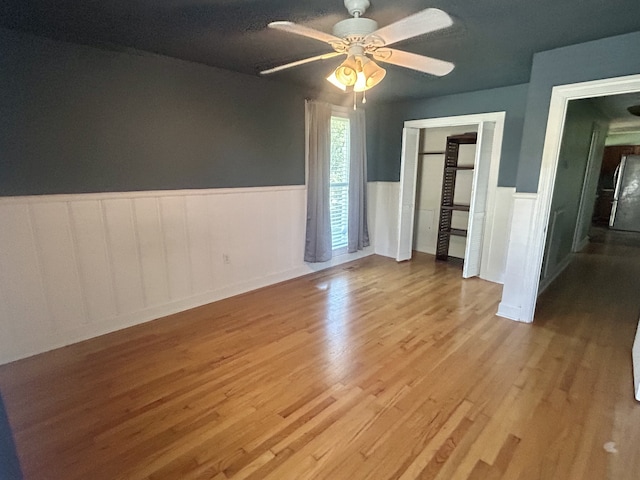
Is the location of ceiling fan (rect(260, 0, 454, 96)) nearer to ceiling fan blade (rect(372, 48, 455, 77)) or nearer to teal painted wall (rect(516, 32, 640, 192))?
ceiling fan blade (rect(372, 48, 455, 77))

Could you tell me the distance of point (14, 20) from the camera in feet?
6.75

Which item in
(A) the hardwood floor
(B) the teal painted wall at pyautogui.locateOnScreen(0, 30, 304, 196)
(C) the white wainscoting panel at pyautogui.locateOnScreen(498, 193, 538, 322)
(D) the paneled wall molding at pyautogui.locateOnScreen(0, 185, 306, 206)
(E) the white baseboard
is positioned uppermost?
(B) the teal painted wall at pyautogui.locateOnScreen(0, 30, 304, 196)

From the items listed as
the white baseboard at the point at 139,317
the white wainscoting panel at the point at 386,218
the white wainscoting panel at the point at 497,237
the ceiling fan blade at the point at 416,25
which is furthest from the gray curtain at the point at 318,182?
the ceiling fan blade at the point at 416,25

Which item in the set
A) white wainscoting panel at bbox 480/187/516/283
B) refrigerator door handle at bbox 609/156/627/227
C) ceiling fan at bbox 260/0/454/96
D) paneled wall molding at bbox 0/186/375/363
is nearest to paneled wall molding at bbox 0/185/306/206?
paneled wall molding at bbox 0/186/375/363

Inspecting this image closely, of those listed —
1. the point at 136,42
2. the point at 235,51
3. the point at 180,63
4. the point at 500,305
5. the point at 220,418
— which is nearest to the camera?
the point at 220,418

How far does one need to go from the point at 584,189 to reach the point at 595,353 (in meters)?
3.92

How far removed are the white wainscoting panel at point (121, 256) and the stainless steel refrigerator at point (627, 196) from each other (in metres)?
8.52

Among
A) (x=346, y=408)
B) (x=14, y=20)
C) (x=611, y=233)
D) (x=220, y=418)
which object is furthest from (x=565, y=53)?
(x=611, y=233)

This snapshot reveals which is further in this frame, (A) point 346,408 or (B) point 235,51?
(B) point 235,51

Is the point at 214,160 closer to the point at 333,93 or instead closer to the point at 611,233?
the point at 333,93

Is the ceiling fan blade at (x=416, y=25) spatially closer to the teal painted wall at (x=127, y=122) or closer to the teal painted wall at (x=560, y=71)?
the teal painted wall at (x=560, y=71)

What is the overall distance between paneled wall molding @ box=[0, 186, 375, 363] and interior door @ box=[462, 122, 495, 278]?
7.61 feet

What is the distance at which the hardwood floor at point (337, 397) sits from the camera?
161cm

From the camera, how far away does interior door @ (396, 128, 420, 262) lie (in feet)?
15.3
